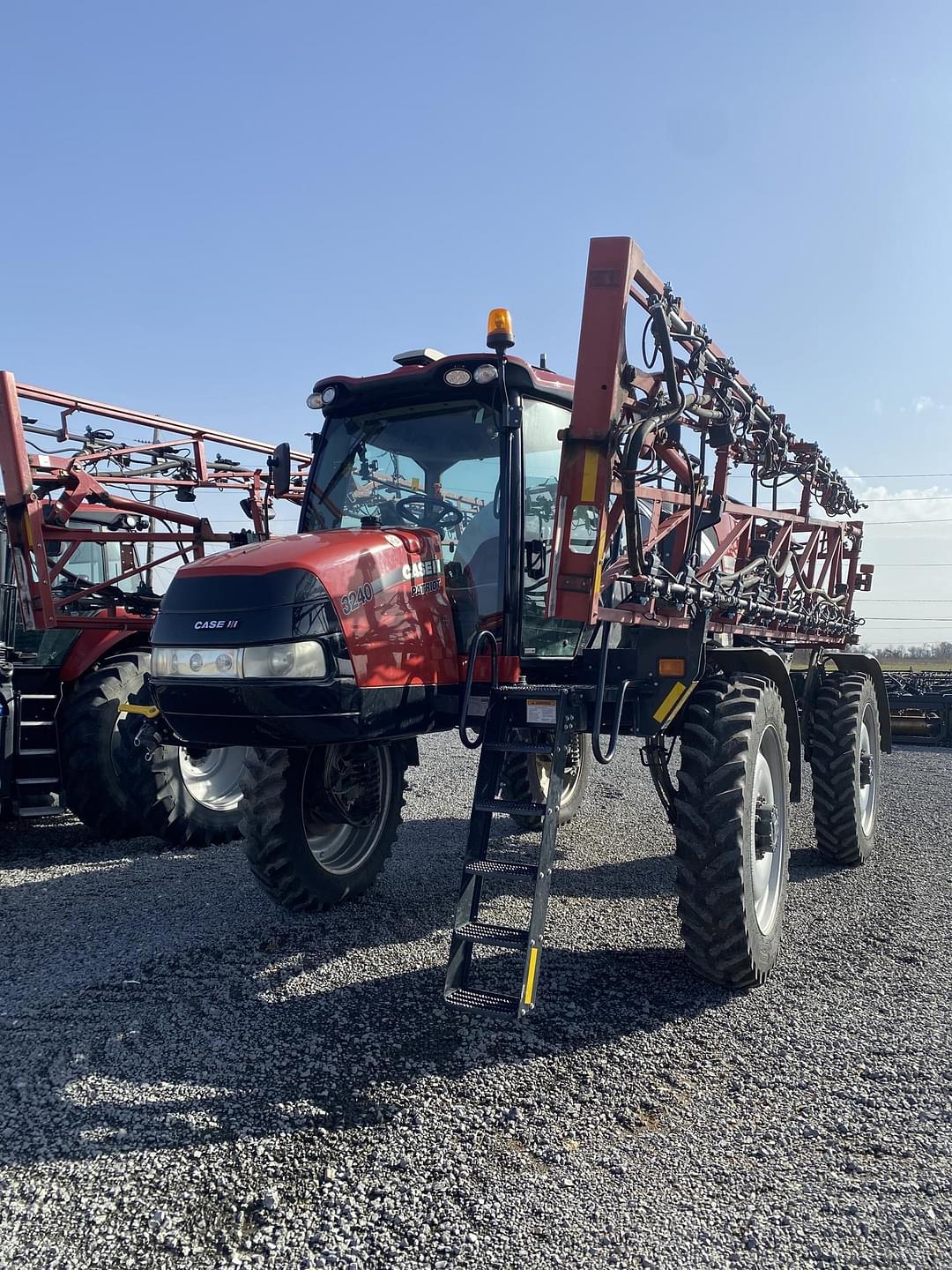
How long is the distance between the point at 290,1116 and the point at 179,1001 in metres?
1.10

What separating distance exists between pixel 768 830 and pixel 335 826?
2.35 m

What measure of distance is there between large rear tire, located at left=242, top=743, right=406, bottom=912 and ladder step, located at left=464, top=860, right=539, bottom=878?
132cm

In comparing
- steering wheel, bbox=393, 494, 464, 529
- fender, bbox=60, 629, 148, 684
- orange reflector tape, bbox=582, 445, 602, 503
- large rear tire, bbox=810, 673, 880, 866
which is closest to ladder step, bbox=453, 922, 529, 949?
orange reflector tape, bbox=582, 445, 602, 503

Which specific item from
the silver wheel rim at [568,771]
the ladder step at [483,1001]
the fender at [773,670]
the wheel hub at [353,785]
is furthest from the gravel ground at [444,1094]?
the fender at [773,670]

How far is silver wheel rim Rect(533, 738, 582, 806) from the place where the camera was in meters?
5.03

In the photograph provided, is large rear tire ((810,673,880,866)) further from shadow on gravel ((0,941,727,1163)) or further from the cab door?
the cab door

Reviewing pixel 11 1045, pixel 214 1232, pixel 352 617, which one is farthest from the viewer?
pixel 352 617

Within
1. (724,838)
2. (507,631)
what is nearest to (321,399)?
(507,631)

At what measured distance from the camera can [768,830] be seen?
4270mm

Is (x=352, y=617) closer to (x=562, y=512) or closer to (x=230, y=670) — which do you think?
(x=230, y=670)

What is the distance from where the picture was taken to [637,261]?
A: 3787 mm

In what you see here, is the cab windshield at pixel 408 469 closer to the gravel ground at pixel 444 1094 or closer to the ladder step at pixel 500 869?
the ladder step at pixel 500 869

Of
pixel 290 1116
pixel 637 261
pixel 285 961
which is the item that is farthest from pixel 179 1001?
pixel 637 261

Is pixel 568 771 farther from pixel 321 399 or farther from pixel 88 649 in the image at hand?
pixel 88 649
